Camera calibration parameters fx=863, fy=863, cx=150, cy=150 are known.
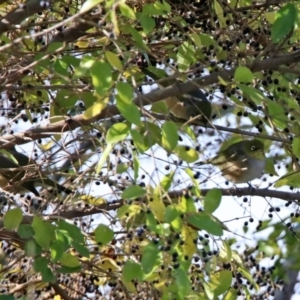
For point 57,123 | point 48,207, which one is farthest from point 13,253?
point 57,123

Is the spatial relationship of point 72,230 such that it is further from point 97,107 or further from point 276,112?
point 276,112

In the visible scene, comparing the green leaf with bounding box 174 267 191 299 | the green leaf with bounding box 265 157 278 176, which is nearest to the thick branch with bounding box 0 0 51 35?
the green leaf with bounding box 174 267 191 299

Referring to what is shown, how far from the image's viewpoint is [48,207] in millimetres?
4070

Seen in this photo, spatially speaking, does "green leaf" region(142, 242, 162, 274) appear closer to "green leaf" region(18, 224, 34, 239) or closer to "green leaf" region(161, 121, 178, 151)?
"green leaf" region(161, 121, 178, 151)

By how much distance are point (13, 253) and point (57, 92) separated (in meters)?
0.96

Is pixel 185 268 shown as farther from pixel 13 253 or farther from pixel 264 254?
pixel 264 254

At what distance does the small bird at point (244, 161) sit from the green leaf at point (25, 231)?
1.41m

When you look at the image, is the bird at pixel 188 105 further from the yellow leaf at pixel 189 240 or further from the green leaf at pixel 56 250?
the green leaf at pixel 56 250

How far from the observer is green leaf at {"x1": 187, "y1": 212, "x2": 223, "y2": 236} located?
2.73 meters

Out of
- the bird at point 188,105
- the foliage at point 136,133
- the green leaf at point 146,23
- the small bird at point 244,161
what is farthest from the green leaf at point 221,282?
the bird at point 188,105

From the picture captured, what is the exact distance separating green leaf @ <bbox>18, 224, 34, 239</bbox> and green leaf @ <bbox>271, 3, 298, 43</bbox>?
1.13 metres

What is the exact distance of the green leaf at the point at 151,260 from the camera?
268 cm

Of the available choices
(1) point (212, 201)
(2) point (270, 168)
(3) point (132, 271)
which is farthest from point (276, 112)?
(2) point (270, 168)

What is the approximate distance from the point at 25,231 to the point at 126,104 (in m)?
0.85
